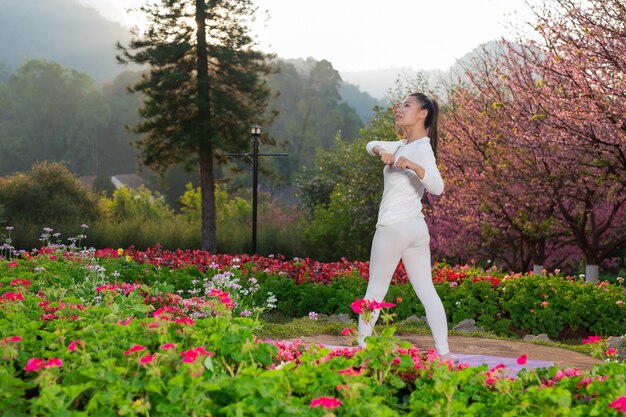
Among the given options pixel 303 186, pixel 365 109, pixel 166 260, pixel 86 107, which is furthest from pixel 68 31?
pixel 166 260

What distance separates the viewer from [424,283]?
6223 mm

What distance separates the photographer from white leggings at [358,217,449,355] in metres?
6.16

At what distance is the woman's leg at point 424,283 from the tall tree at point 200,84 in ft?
58.5

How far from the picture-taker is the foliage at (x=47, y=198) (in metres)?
29.8

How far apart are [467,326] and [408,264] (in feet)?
15.0

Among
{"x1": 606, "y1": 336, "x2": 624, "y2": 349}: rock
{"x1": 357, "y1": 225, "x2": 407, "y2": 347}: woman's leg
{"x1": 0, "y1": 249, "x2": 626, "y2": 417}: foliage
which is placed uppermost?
{"x1": 357, "y1": 225, "x2": 407, "y2": 347}: woman's leg

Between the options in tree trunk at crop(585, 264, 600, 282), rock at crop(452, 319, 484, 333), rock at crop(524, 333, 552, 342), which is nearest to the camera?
rock at crop(524, 333, 552, 342)

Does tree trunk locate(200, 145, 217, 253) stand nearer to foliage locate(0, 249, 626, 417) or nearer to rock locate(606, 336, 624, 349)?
rock locate(606, 336, 624, 349)

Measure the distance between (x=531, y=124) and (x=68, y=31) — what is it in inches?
7331

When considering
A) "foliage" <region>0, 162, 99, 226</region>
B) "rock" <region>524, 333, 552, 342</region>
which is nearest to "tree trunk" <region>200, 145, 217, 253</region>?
"foliage" <region>0, 162, 99, 226</region>

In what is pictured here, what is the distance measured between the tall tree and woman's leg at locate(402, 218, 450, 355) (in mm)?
17839

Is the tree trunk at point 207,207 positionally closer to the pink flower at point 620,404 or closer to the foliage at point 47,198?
the foliage at point 47,198

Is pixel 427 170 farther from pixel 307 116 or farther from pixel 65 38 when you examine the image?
pixel 65 38

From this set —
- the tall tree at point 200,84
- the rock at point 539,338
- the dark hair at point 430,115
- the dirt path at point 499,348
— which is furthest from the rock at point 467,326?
the tall tree at point 200,84
